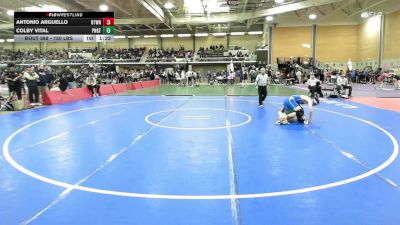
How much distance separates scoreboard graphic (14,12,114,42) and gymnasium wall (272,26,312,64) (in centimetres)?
3187

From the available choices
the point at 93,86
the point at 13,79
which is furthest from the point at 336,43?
the point at 13,79

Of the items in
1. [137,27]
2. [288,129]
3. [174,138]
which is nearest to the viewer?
[174,138]

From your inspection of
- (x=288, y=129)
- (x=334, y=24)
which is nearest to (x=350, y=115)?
(x=288, y=129)

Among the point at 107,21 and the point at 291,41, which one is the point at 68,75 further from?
the point at 291,41

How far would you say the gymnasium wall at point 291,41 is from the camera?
42.1 metres

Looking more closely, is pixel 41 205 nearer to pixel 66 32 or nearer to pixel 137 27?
pixel 66 32

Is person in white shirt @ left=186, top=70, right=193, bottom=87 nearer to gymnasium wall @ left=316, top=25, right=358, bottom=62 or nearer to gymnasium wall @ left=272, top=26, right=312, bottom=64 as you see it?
gymnasium wall @ left=272, top=26, right=312, bottom=64

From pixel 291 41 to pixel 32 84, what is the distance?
111 feet

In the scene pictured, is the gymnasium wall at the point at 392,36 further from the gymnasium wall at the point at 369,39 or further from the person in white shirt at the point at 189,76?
the person in white shirt at the point at 189,76

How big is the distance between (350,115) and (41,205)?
35.0 ft

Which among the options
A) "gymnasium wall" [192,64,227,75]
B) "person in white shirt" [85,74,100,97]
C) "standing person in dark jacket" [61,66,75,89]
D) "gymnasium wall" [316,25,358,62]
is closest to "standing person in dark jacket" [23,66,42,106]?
"standing person in dark jacket" [61,66,75,89]

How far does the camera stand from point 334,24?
136 ft

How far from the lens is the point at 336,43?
41.7 metres

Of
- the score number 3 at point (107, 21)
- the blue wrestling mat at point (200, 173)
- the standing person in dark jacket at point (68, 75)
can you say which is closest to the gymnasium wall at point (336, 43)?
the standing person in dark jacket at point (68, 75)
